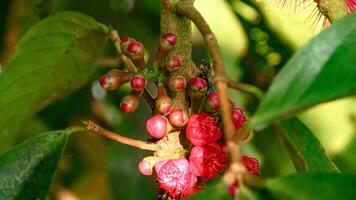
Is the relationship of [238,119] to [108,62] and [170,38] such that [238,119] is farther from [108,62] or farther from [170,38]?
[108,62]

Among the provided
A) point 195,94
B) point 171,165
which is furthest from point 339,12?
point 171,165

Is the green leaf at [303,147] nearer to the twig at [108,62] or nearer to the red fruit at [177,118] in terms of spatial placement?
the red fruit at [177,118]

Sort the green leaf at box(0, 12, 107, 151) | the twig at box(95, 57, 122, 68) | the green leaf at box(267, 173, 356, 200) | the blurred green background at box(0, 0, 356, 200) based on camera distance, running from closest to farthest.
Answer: the green leaf at box(267, 173, 356, 200) < the green leaf at box(0, 12, 107, 151) < the blurred green background at box(0, 0, 356, 200) < the twig at box(95, 57, 122, 68)

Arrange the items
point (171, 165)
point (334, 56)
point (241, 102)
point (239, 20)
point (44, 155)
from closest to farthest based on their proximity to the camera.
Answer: point (334, 56), point (171, 165), point (44, 155), point (241, 102), point (239, 20)

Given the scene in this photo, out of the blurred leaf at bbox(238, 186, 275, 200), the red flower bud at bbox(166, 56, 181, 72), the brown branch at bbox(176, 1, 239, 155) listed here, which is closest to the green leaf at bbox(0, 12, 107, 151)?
the red flower bud at bbox(166, 56, 181, 72)

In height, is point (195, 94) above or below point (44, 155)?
above

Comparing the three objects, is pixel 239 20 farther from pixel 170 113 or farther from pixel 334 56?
pixel 334 56

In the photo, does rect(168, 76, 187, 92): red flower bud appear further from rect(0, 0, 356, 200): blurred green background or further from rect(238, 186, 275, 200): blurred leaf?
rect(0, 0, 356, 200): blurred green background
